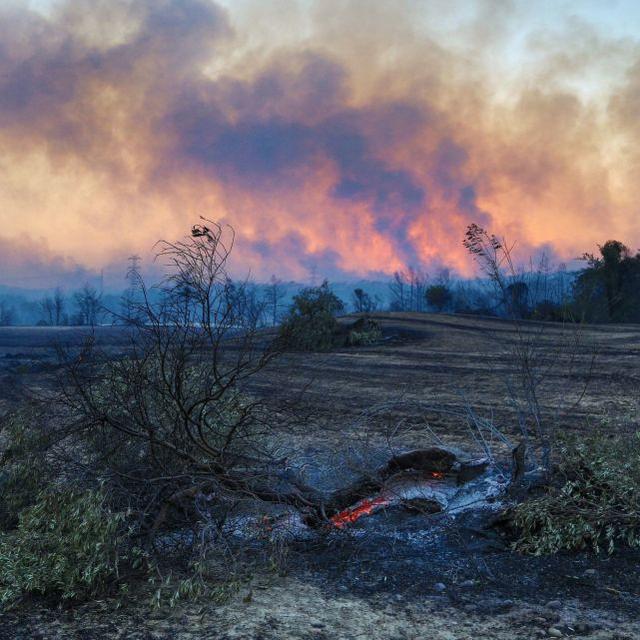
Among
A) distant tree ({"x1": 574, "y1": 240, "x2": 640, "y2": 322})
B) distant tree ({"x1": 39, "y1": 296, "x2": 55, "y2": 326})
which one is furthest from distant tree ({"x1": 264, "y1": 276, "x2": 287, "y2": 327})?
distant tree ({"x1": 39, "y1": 296, "x2": 55, "y2": 326})

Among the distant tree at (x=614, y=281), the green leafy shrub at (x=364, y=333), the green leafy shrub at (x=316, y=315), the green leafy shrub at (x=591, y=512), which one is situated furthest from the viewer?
the distant tree at (x=614, y=281)

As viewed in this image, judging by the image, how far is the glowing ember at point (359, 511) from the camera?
21.9 feet

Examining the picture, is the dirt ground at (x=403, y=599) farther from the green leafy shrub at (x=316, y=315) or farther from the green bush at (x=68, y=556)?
the green leafy shrub at (x=316, y=315)

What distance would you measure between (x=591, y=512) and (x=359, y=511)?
87.1 inches

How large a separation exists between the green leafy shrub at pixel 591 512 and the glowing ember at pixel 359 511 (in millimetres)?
1408

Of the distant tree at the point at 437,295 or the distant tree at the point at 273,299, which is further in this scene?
the distant tree at the point at 437,295

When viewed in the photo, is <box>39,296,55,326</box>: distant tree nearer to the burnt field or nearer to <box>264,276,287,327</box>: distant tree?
<box>264,276,287,327</box>: distant tree

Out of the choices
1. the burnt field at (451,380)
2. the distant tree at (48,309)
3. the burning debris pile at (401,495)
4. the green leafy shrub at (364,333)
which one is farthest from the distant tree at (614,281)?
the distant tree at (48,309)

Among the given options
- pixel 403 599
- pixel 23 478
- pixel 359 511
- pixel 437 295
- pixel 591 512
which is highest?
pixel 437 295

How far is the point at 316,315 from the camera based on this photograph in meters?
30.5

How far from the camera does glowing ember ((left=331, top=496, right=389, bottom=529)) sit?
21.9 feet

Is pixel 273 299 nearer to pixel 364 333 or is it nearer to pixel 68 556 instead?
pixel 364 333

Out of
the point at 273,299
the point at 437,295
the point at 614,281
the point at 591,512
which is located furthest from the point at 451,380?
the point at 437,295

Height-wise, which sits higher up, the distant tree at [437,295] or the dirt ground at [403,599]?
the distant tree at [437,295]
